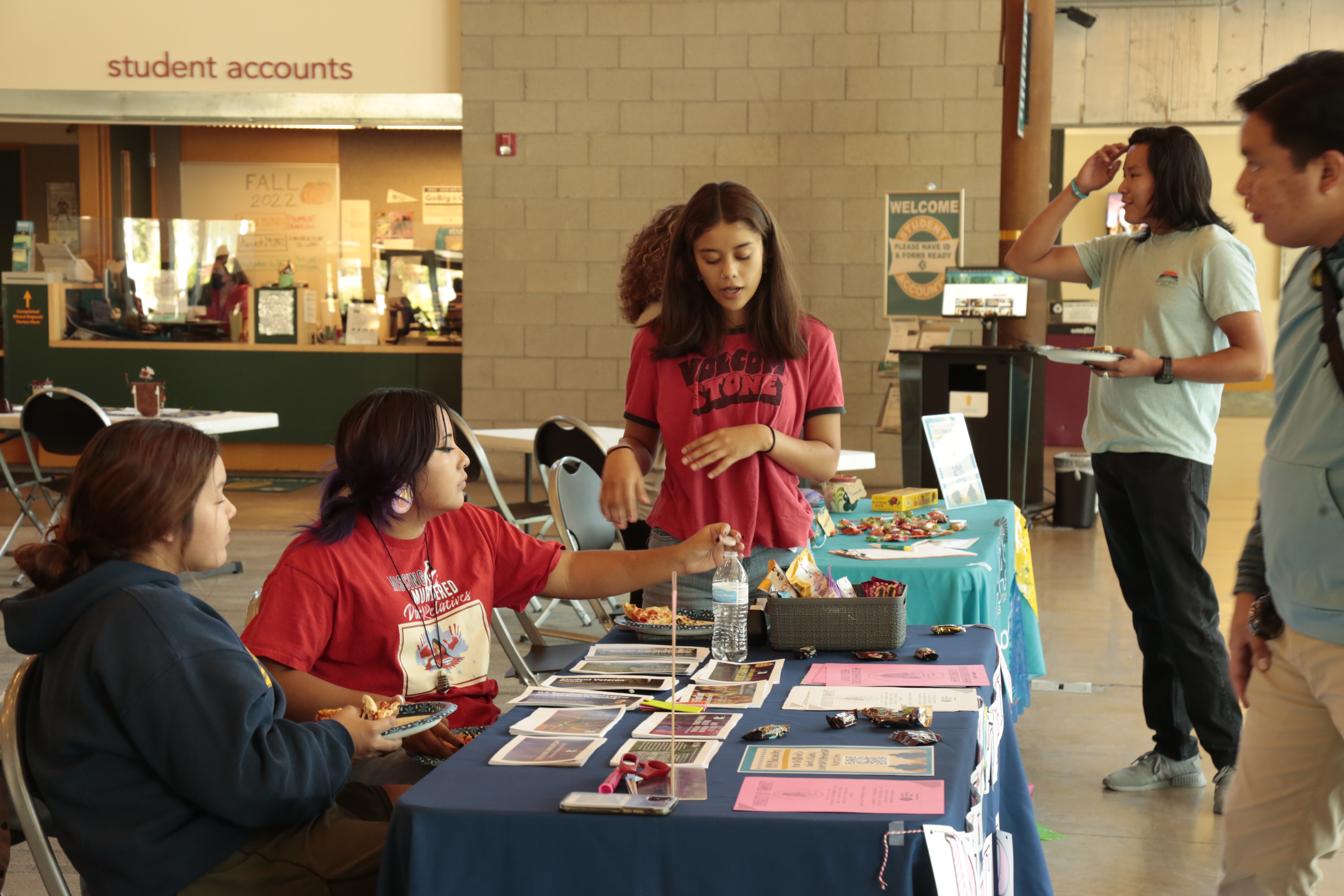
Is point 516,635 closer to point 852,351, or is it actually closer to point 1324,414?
point 1324,414

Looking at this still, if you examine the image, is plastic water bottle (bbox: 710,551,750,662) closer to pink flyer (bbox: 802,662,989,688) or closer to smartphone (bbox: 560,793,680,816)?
pink flyer (bbox: 802,662,989,688)

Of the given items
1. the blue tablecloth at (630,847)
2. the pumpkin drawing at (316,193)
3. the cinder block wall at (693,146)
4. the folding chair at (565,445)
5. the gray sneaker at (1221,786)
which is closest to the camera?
the blue tablecloth at (630,847)

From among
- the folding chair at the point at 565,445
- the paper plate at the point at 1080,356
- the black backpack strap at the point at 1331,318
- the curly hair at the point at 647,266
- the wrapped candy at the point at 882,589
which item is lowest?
the wrapped candy at the point at 882,589

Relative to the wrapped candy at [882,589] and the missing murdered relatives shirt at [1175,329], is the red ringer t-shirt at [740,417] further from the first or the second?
the missing murdered relatives shirt at [1175,329]

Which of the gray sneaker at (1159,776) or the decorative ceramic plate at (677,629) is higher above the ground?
the decorative ceramic plate at (677,629)

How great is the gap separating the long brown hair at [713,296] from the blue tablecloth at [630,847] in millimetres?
1055

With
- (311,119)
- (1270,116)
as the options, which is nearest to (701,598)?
(1270,116)

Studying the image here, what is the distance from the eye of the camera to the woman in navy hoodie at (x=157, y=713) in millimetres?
1428

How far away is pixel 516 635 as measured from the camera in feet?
16.4

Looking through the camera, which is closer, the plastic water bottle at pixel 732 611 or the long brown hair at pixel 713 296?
the plastic water bottle at pixel 732 611

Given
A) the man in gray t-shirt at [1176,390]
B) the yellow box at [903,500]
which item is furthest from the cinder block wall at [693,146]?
the man in gray t-shirt at [1176,390]

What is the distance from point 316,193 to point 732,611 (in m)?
10.2

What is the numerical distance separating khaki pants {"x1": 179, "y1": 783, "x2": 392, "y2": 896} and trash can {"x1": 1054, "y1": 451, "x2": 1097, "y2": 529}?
21.4 ft

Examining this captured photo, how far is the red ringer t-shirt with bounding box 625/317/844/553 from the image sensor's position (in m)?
2.31
